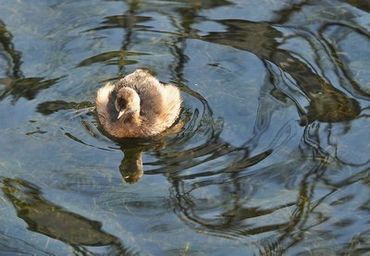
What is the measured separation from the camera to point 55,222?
6578 millimetres

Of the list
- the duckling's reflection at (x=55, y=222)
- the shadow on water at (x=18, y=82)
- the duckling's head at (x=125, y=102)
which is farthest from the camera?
the shadow on water at (x=18, y=82)

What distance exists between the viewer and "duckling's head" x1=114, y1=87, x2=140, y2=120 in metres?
7.48

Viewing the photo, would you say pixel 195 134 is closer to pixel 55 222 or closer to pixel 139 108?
pixel 139 108

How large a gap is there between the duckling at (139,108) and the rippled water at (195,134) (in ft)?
0.36

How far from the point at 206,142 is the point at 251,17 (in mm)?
2010

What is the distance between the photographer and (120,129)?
7633 mm

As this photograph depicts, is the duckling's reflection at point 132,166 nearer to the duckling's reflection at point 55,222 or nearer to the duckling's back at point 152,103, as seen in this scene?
the duckling's back at point 152,103

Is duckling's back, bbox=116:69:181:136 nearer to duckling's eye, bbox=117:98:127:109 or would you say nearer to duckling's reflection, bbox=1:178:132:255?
duckling's eye, bbox=117:98:127:109

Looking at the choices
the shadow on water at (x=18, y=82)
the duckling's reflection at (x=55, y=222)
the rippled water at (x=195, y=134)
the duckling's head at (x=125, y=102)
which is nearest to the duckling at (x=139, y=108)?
the duckling's head at (x=125, y=102)

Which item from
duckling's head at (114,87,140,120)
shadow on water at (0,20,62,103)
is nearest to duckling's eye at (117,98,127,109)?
duckling's head at (114,87,140,120)

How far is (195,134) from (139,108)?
507 mm

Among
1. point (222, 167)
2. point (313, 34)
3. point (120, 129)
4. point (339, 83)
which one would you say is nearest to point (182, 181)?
point (222, 167)

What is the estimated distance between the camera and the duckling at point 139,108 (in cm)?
762

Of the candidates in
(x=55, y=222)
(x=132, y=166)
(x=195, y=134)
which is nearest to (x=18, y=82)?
(x=132, y=166)
